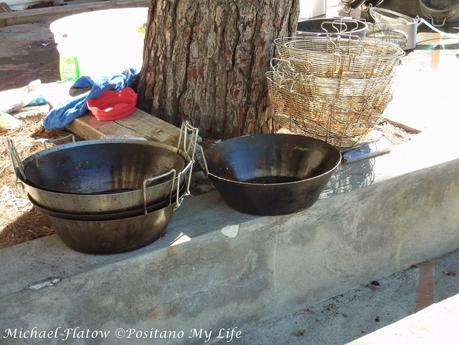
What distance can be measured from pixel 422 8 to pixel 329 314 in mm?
6697

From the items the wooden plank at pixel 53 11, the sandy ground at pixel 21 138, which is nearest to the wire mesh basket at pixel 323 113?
the sandy ground at pixel 21 138

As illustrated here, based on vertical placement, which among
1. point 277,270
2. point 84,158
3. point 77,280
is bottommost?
point 277,270

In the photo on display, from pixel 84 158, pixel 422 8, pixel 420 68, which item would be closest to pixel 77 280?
pixel 84 158

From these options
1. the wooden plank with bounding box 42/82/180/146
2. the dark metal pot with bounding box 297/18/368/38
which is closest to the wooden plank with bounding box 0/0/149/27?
the dark metal pot with bounding box 297/18/368/38

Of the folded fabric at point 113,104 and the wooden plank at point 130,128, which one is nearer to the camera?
the wooden plank at point 130,128

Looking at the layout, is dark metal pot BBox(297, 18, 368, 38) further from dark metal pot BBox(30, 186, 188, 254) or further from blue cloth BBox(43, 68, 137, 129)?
dark metal pot BBox(30, 186, 188, 254)

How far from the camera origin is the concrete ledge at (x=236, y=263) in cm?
238

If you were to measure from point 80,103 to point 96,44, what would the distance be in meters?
0.61

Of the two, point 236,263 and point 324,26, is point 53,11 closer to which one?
point 324,26

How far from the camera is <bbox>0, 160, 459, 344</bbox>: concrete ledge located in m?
2.38

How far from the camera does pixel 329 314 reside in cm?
312

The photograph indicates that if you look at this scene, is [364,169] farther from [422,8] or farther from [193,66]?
[422,8]

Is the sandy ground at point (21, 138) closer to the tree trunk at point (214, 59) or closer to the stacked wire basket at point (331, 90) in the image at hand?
the tree trunk at point (214, 59)

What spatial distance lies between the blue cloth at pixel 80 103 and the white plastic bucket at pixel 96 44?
280 mm
